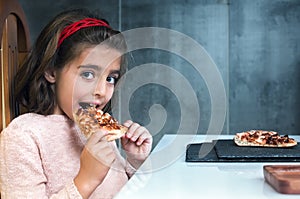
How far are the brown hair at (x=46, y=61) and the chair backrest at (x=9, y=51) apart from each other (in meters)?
0.03

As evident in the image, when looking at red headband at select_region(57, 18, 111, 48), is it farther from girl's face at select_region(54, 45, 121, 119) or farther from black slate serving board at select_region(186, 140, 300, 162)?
black slate serving board at select_region(186, 140, 300, 162)

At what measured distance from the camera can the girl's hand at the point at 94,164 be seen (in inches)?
41.9

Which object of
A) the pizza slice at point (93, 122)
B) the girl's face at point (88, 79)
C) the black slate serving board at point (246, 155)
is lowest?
the black slate serving board at point (246, 155)

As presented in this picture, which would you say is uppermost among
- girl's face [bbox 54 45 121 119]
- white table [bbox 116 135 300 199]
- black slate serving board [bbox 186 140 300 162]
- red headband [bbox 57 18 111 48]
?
red headband [bbox 57 18 111 48]

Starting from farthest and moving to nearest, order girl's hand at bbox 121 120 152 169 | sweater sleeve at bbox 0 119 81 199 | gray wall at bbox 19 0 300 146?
gray wall at bbox 19 0 300 146, girl's hand at bbox 121 120 152 169, sweater sleeve at bbox 0 119 81 199

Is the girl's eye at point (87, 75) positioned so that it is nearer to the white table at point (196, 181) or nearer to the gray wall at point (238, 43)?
the white table at point (196, 181)

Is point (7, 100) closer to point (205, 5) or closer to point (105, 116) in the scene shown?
point (105, 116)

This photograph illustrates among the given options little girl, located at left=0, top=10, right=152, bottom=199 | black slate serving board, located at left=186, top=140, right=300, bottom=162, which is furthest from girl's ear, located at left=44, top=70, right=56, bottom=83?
black slate serving board, located at left=186, top=140, right=300, bottom=162

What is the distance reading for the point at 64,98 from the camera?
123 cm

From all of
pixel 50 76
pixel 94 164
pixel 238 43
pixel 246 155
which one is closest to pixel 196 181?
pixel 94 164

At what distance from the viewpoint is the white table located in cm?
85

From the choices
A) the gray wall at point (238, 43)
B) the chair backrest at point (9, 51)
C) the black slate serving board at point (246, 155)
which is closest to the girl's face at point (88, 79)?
the chair backrest at point (9, 51)

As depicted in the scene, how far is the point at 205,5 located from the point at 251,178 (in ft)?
9.05

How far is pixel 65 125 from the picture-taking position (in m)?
1.24
